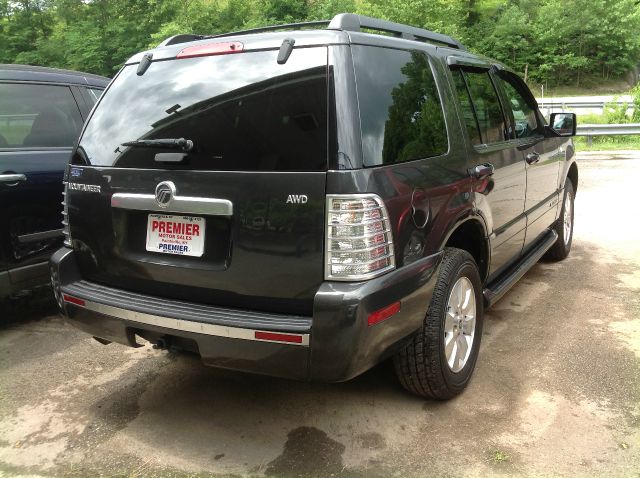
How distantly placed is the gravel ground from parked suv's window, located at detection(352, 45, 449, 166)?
1.34 m

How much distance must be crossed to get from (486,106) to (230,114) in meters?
1.93

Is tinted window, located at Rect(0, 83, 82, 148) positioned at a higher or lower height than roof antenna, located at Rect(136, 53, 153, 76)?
lower

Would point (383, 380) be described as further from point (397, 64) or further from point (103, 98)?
point (103, 98)

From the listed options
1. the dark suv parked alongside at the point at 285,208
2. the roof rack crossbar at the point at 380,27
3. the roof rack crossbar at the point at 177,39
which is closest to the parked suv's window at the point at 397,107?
the dark suv parked alongside at the point at 285,208

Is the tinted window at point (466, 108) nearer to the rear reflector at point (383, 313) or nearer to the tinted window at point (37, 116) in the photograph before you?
the rear reflector at point (383, 313)

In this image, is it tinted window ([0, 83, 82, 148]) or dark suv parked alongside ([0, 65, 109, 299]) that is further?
tinted window ([0, 83, 82, 148])

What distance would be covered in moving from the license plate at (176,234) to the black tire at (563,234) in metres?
3.95

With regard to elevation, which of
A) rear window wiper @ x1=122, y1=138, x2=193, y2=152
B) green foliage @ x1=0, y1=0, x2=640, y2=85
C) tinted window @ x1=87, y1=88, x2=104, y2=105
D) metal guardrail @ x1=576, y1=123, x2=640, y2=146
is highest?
green foliage @ x1=0, y1=0, x2=640, y2=85

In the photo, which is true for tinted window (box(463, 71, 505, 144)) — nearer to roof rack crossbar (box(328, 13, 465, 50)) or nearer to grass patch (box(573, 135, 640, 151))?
roof rack crossbar (box(328, 13, 465, 50))

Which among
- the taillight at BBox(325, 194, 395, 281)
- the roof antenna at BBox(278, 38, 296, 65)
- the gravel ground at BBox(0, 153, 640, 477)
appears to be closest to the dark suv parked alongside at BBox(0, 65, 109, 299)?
the gravel ground at BBox(0, 153, 640, 477)

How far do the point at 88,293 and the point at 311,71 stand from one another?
5.09ft

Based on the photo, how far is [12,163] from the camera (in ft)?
12.9

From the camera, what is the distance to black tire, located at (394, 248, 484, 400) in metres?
2.72

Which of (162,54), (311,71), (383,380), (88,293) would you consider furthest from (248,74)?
(383,380)
